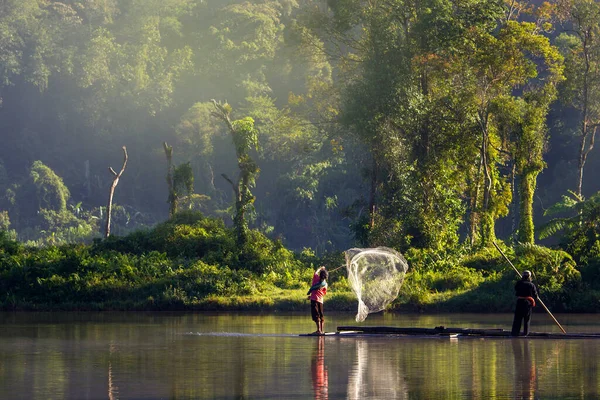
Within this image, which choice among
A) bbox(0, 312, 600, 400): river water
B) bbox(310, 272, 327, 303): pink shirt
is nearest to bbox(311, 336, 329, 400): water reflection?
bbox(0, 312, 600, 400): river water

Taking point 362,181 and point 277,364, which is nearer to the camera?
point 277,364

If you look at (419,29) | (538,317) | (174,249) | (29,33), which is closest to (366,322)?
(538,317)

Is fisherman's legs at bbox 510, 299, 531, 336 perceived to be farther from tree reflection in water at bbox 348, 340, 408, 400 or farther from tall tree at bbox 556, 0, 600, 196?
tall tree at bbox 556, 0, 600, 196

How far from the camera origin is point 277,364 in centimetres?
2019

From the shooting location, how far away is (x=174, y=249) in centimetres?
4544

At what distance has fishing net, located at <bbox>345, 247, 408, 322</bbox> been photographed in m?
28.9

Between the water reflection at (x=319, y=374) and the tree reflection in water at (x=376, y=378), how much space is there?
371 mm

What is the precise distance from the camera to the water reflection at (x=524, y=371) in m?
16.1

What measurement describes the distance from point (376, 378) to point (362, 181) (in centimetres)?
4060

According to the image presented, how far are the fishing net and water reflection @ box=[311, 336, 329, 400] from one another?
5225 mm

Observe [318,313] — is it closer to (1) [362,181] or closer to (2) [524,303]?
(2) [524,303]

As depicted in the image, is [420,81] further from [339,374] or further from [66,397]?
[66,397]

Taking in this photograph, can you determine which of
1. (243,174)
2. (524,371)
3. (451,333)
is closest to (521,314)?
(451,333)

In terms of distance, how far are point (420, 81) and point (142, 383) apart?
35885mm
